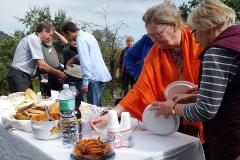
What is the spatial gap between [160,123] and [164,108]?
0.13 meters

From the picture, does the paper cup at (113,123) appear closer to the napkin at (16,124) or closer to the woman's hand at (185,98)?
the woman's hand at (185,98)

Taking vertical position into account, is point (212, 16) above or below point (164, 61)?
above

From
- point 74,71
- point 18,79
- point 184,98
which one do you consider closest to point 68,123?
point 184,98

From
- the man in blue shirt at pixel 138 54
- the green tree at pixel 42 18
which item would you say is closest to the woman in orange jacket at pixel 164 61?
the man in blue shirt at pixel 138 54

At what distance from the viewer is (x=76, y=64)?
4.82m

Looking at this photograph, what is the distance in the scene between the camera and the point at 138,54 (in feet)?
9.64

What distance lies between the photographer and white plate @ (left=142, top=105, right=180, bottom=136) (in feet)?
5.59

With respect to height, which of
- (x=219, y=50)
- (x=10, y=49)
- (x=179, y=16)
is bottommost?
(x=10, y=49)

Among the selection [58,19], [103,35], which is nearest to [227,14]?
[103,35]

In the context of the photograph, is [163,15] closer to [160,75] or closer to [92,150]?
[160,75]

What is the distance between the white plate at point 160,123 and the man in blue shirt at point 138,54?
3.37 ft

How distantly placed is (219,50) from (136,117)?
0.78m

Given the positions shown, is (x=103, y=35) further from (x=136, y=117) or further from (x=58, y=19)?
(x=136, y=117)

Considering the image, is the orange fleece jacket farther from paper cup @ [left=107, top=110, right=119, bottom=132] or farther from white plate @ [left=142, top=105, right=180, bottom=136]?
paper cup @ [left=107, top=110, right=119, bottom=132]
